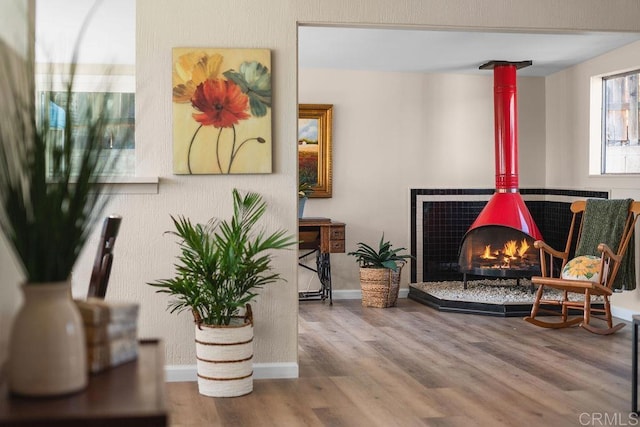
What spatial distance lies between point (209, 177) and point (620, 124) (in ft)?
13.4

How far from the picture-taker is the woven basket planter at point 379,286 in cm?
741

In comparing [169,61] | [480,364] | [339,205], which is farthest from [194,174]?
[339,205]

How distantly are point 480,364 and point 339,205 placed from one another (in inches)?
128

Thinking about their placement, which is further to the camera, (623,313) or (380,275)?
(380,275)

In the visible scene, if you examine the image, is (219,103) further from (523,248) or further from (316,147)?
(523,248)

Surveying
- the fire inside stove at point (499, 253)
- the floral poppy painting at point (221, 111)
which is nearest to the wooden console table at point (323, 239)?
the fire inside stove at point (499, 253)

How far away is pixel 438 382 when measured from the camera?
4.50 m

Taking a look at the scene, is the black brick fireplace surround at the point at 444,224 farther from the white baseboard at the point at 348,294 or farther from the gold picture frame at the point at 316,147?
the gold picture frame at the point at 316,147

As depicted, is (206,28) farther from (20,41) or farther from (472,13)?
(20,41)

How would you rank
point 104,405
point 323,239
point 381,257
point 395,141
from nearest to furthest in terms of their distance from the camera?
point 104,405, point 323,239, point 381,257, point 395,141

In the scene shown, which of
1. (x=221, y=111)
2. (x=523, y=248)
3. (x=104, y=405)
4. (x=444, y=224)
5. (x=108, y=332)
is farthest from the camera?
(x=444, y=224)

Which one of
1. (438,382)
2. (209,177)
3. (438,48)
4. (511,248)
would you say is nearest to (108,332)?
(209,177)

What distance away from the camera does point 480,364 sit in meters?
4.97

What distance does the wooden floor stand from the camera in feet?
12.5
